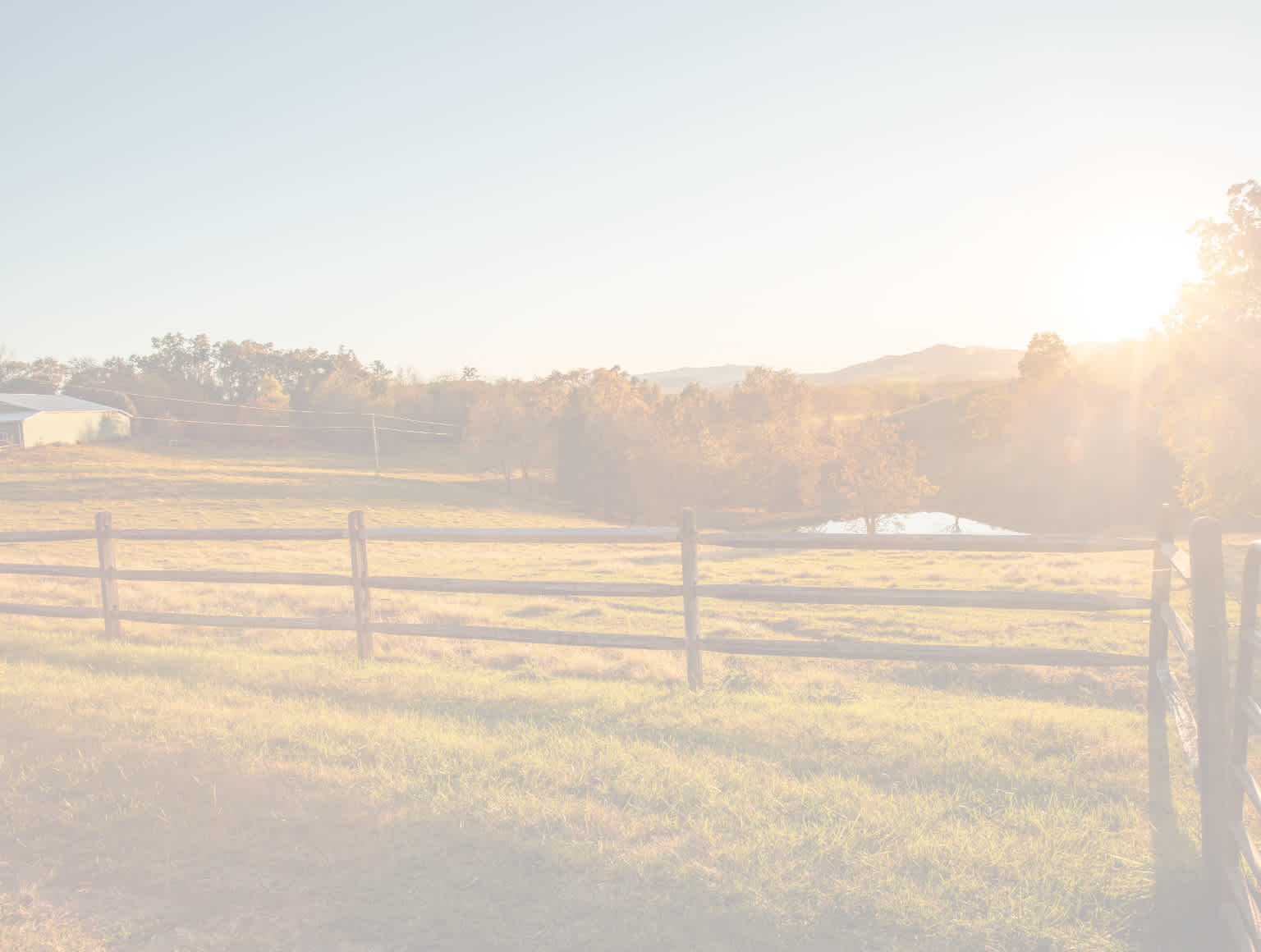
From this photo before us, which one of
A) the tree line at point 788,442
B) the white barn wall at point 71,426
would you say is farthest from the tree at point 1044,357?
the white barn wall at point 71,426

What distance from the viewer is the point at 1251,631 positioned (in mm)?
3318

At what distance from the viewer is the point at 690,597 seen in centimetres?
750

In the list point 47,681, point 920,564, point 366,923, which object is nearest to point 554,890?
point 366,923

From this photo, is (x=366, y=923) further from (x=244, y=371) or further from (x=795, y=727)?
(x=244, y=371)

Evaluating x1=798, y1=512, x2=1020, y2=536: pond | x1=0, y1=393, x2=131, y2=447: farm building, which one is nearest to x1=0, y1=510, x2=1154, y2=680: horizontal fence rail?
x1=798, y1=512, x2=1020, y2=536: pond

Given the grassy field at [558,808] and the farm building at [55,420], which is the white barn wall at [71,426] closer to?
the farm building at [55,420]

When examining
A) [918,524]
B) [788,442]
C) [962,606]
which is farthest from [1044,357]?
[962,606]

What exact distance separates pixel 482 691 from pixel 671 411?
63817 millimetres

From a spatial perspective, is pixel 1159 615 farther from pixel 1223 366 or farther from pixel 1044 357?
pixel 1044 357

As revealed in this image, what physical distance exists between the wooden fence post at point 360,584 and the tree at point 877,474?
48.4m

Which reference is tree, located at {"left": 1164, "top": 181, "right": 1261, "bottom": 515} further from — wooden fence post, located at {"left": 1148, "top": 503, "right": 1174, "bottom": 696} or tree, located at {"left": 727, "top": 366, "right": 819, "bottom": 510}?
tree, located at {"left": 727, "top": 366, "right": 819, "bottom": 510}

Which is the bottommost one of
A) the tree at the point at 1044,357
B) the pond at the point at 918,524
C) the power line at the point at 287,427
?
the pond at the point at 918,524

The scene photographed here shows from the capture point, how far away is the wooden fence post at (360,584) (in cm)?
887

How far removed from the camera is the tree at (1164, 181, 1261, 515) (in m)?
23.2
